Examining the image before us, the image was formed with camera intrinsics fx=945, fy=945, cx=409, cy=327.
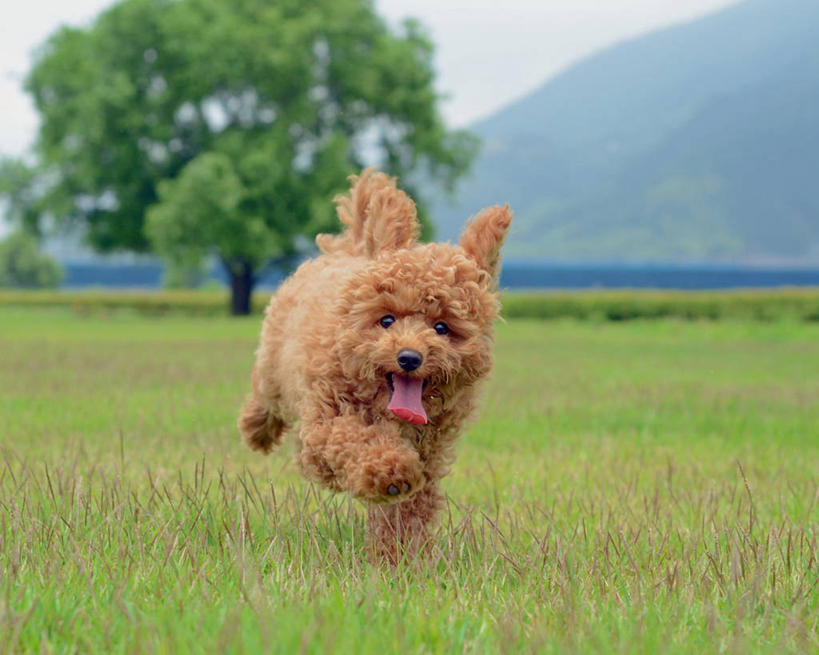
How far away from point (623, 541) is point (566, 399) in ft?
18.0

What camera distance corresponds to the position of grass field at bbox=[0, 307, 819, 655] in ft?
7.96

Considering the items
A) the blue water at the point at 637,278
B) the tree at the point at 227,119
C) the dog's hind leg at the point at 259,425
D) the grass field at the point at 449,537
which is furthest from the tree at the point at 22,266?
the dog's hind leg at the point at 259,425

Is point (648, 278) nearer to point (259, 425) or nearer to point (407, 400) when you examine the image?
point (259, 425)

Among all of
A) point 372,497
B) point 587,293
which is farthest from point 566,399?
point 587,293

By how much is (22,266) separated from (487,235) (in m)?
52.9

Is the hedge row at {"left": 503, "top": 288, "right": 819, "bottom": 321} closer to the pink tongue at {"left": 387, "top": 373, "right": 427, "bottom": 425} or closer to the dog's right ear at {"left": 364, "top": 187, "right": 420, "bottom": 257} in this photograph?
the dog's right ear at {"left": 364, "top": 187, "right": 420, "bottom": 257}

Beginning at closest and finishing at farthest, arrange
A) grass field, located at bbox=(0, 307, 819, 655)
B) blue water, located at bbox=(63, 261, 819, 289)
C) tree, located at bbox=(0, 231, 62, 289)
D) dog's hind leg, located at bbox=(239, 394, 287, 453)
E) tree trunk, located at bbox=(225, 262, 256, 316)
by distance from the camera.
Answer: grass field, located at bbox=(0, 307, 819, 655)
dog's hind leg, located at bbox=(239, 394, 287, 453)
tree trunk, located at bbox=(225, 262, 256, 316)
tree, located at bbox=(0, 231, 62, 289)
blue water, located at bbox=(63, 261, 819, 289)

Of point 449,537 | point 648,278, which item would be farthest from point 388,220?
point 648,278

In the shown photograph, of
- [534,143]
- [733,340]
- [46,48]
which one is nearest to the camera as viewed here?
[733,340]

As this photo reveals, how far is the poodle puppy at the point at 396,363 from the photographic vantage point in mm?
3385

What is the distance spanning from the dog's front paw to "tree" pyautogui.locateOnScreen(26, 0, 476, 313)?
22.8 m

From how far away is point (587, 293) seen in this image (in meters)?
31.1

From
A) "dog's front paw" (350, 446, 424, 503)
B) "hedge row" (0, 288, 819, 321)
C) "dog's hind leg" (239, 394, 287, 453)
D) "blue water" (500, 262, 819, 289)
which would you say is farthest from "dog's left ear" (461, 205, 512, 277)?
"blue water" (500, 262, 819, 289)

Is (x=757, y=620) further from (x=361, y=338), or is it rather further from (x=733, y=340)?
(x=733, y=340)
